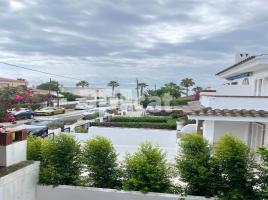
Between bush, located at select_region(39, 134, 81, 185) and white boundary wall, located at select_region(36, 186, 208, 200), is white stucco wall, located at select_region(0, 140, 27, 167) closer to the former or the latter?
bush, located at select_region(39, 134, 81, 185)

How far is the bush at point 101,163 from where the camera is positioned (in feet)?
21.6

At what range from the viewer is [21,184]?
5.85 metres

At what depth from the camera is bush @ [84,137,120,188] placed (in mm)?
6582

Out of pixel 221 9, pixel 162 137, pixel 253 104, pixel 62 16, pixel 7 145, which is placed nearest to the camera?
pixel 7 145

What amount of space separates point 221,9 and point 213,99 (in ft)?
12.7

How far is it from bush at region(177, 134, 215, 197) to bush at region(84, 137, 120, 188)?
4.85 ft

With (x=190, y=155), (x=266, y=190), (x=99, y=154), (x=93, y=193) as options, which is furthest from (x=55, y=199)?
(x=266, y=190)

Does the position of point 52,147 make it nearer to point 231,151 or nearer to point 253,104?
point 231,151

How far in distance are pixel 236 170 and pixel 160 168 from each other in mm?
1539

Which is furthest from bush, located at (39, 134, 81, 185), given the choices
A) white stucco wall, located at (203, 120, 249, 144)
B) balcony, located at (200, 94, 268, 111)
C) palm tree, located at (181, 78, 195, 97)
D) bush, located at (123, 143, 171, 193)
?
palm tree, located at (181, 78, 195, 97)

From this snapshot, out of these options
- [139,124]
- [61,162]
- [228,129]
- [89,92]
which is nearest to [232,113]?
[228,129]

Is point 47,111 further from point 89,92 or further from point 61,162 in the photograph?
point 61,162

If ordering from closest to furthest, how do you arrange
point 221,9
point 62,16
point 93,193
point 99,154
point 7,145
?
point 7,145 < point 93,193 < point 99,154 < point 221,9 < point 62,16

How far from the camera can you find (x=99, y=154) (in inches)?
260
